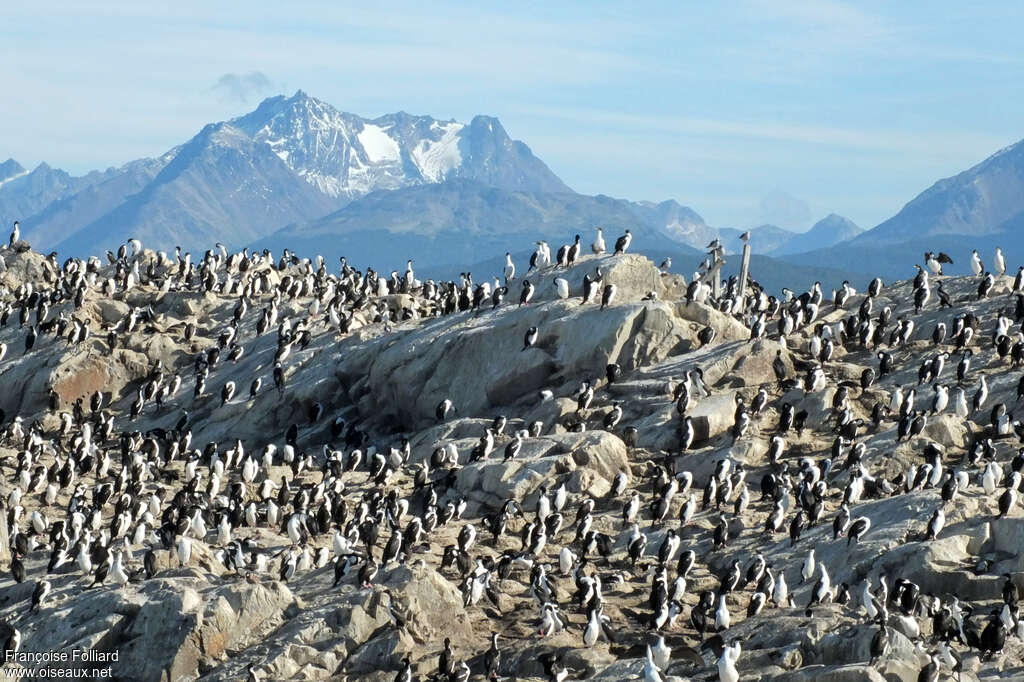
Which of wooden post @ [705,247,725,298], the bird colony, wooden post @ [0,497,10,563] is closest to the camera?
the bird colony

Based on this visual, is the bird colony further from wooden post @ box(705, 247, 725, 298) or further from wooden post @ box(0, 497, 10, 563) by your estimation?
wooden post @ box(705, 247, 725, 298)

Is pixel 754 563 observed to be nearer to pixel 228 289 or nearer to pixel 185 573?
pixel 185 573

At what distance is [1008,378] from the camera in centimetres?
4372

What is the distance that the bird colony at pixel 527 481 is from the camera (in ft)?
101

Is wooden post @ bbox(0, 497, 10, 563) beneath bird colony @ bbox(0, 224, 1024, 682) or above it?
beneath

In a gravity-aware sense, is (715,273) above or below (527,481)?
above

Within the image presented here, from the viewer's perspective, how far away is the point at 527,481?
4041 cm

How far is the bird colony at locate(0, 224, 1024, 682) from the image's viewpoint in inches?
1209

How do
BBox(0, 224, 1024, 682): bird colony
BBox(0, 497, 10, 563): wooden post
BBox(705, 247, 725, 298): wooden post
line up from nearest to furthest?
BBox(0, 224, 1024, 682): bird colony < BBox(0, 497, 10, 563): wooden post < BBox(705, 247, 725, 298): wooden post

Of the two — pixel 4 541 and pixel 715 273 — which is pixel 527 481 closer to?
pixel 4 541

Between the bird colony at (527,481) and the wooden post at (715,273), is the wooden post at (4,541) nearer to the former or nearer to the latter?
the bird colony at (527,481)

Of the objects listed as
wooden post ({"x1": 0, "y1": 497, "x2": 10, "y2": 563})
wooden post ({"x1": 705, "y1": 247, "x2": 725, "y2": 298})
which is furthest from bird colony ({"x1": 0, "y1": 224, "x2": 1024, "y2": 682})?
wooden post ({"x1": 705, "y1": 247, "x2": 725, "y2": 298})

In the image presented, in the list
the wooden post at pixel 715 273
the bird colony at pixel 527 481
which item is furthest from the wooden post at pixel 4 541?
the wooden post at pixel 715 273

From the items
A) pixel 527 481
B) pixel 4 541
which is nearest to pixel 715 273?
pixel 527 481
